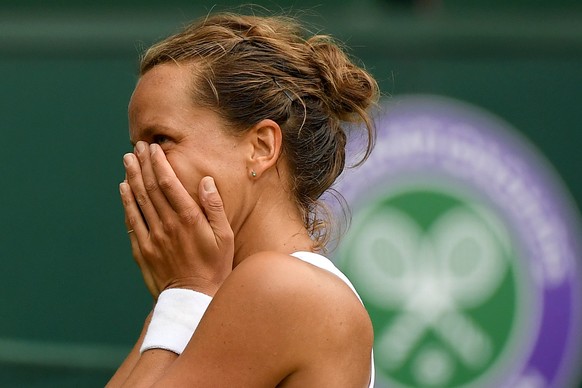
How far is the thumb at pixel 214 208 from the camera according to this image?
1893 mm

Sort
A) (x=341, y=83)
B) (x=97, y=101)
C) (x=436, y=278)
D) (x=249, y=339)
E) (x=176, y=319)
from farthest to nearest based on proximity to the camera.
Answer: (x=97, y=101), (x=436, y=278), (x=341, y=83), (x=176, y=319), (x=249, y=339)

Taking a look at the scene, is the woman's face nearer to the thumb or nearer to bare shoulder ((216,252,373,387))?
the thumb

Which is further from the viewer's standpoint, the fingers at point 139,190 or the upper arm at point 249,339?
the fingers at point 139,190

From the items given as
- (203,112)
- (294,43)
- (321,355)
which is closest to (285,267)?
(321,355)

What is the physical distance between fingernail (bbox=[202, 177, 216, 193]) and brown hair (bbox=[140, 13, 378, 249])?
0.12 m

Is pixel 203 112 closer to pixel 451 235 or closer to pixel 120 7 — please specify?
pixel 451 235

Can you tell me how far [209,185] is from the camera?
190 centimetres

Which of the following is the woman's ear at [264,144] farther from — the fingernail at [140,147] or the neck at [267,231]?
Result: the fingernail at [140,147]

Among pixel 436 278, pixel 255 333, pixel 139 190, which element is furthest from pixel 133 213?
pixel 436 278

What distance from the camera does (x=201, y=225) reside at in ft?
6.21

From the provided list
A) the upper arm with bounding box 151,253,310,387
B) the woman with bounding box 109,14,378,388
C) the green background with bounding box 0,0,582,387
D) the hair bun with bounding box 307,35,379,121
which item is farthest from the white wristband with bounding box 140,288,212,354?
the green background with bounding box 0,0,582,387

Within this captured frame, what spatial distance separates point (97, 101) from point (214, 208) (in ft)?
8.62

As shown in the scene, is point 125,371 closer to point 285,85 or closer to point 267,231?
point 267,231

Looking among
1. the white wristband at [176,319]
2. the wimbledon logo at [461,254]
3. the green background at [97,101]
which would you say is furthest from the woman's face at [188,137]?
the green background at [97,101]
